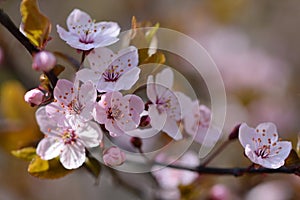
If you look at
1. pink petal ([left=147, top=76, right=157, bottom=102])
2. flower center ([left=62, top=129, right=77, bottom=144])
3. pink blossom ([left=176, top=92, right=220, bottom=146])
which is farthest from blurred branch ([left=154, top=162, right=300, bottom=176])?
flower center ([left=62, top=129, right=77, bottom=144])

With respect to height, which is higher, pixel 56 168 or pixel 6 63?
pixel 56 168

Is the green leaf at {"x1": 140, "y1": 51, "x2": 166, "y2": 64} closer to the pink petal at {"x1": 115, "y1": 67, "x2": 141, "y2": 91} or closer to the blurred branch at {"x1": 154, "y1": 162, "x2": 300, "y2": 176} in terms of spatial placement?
the pink petal at {"x1": 115, "y1": 67, "x2": 141, "y2": 91}

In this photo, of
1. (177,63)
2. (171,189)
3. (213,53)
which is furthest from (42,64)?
(213,53)

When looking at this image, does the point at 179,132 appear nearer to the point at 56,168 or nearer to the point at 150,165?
the point at 150,165

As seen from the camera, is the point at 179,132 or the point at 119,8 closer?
the point at 179,132

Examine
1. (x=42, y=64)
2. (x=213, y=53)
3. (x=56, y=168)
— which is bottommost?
(x=213, y=53)

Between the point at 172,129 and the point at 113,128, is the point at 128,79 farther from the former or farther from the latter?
the point at 172,129

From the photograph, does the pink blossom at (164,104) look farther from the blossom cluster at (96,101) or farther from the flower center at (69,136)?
the flower center at (69,136)
